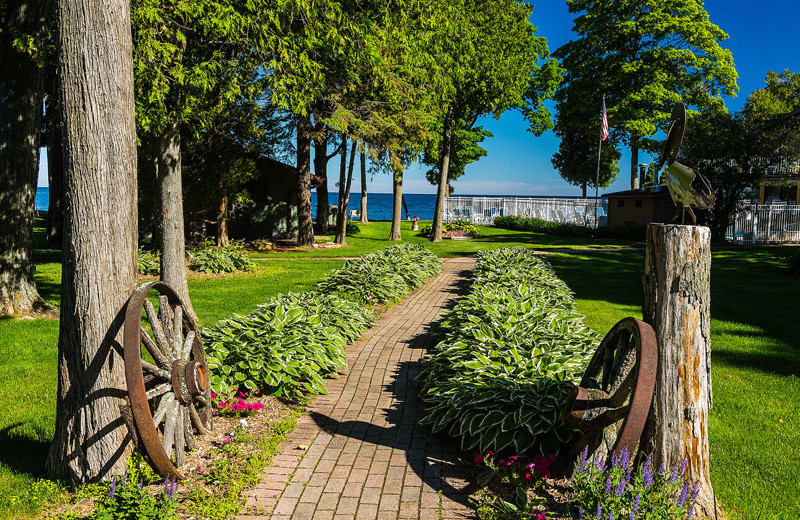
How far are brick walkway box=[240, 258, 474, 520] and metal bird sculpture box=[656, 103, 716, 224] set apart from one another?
2312 mm

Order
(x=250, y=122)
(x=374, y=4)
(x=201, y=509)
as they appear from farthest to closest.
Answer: (x=250, y=122)
(x=374, y=4)
(x=201, y=509)

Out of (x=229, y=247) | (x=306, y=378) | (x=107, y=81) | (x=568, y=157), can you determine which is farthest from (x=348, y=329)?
(x=568, y=157)

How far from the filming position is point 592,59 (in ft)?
110

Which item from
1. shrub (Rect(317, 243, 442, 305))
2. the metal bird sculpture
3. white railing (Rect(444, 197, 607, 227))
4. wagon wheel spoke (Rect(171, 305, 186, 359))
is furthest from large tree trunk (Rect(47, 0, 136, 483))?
white railing (Rect(444, 197, 607, 227))

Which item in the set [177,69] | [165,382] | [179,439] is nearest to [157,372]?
[165,382]

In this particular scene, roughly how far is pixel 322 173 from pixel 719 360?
679 inches

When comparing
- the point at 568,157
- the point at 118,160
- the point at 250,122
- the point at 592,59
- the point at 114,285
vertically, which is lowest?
the point at 114,285

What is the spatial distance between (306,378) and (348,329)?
1805 millimetres

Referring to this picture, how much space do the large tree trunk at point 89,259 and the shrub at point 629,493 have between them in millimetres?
2936

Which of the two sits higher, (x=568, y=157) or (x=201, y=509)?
(x=568, y=157)

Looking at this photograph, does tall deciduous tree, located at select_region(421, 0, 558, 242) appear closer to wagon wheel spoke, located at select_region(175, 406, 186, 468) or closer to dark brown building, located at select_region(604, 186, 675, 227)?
dark brown building, located at select_region(604, 186, 675, 227)

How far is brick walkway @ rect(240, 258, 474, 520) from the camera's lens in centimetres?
333

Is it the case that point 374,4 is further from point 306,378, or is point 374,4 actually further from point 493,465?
point 493,465

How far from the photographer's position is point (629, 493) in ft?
9.34
